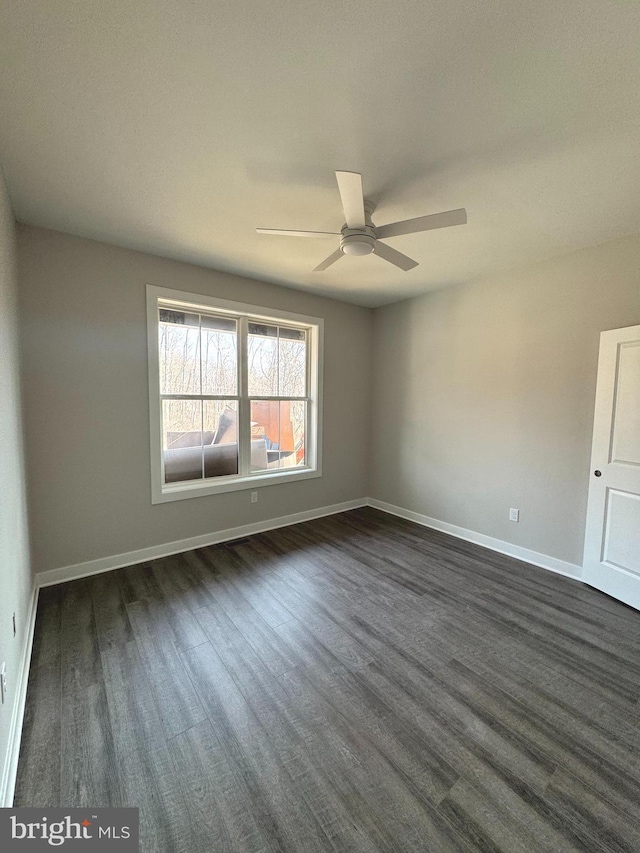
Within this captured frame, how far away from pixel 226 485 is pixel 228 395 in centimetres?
92

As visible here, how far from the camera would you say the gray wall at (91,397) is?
98.0 inches

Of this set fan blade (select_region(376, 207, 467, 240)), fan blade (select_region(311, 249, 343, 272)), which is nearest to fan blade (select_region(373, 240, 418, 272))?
fan blade (select_region(376, 207, 467, 240))

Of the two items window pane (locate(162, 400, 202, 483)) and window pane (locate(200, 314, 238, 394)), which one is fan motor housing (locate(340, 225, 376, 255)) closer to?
window pane (locate(200, 314, 238, 394))

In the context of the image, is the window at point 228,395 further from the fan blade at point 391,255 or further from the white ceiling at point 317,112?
the fan blade at point 391,255

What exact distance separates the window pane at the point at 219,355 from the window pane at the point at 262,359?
0.61 feet

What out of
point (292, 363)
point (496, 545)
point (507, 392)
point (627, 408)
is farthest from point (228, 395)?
point (627, 408)

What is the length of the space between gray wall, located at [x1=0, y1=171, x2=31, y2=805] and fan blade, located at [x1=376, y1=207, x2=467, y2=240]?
6.45 feet

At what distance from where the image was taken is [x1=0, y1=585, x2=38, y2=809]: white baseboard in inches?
45.9

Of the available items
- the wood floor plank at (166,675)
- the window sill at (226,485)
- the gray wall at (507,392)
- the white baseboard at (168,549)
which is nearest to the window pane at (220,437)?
the window sill at (226,485)

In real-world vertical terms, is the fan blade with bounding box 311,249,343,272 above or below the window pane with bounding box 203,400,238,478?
above

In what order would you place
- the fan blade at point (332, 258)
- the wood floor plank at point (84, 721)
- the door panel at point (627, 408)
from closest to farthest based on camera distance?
the wood floor plank at point (84, 721) → the fan blade at point (332, 258) → the door panel at point (627, 408)

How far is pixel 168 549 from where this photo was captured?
3.12 m

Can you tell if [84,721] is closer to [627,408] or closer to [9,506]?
[9,506]

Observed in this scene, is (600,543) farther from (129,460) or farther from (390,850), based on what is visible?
(129,460)
